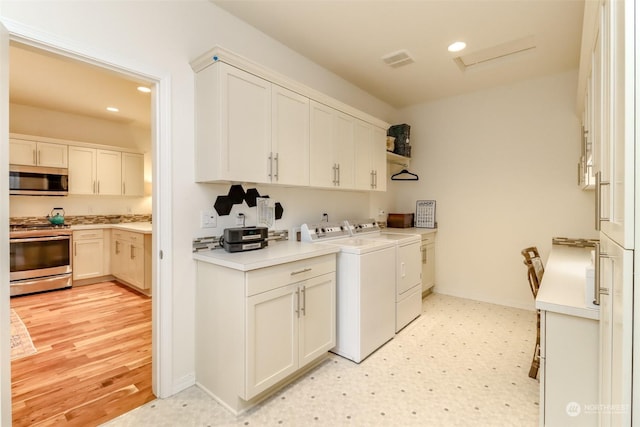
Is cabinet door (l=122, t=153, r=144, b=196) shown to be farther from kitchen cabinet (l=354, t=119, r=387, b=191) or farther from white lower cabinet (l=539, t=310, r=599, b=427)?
white lower cabinet (l=539, t=310, r=599, b=427)

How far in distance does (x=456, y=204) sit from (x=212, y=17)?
3.44m

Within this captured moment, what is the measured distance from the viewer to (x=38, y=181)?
4.24 meters

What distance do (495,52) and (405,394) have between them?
3.20 metres

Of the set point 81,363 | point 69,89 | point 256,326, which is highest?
point 69,89

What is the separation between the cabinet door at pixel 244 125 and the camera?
1.96 metres

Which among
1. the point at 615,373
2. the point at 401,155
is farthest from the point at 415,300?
the point at 615,373

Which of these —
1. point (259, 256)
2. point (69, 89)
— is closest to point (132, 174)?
point (69, 89)

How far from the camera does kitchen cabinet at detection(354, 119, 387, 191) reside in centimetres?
319

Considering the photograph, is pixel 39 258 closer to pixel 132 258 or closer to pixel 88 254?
pixel 88 254

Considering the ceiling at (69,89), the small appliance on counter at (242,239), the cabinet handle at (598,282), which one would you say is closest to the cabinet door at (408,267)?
the small appliance on counter at (242,239)

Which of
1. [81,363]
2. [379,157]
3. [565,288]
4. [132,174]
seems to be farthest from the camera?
[132,174]

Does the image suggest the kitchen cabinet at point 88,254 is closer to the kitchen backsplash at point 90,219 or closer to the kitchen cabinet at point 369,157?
the kitchen backsplash at point 90,219

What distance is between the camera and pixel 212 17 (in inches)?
87.4

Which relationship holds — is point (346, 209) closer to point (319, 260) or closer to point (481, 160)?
point (319, 260)
